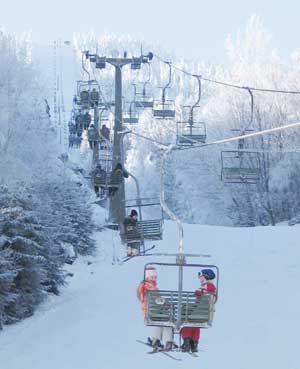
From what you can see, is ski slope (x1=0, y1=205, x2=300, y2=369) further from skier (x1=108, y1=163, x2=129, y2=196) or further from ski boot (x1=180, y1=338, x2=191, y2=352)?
ski boot (x1=180, y1=338, x2=191, y2=352)

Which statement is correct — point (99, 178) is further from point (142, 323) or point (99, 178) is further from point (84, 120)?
point (142, 323)

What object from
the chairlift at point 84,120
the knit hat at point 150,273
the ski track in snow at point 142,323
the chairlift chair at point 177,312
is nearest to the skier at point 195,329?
the chairlift chair at point 177,312

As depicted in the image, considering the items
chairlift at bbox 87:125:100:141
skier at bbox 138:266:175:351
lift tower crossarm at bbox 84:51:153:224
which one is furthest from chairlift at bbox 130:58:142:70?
skier at bbox 138:266:175:351

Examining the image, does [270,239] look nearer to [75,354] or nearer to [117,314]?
[117,314]

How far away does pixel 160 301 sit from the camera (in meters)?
8.09

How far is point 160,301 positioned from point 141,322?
27.3 feet

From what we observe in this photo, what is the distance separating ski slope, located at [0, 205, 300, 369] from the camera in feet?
44.8

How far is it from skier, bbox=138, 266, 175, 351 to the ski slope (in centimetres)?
406

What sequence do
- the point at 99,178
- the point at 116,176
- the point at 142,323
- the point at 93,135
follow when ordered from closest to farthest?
the point at 142,323 → the point at 116,176 → the point at 99,178 → the point at 93,135

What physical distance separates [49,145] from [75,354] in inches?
1221

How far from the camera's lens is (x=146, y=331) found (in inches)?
603

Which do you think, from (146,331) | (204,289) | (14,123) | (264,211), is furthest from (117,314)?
(264,211)

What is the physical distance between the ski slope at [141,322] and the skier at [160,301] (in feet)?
13.3

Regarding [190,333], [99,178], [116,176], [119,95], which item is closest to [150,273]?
[190,333]
